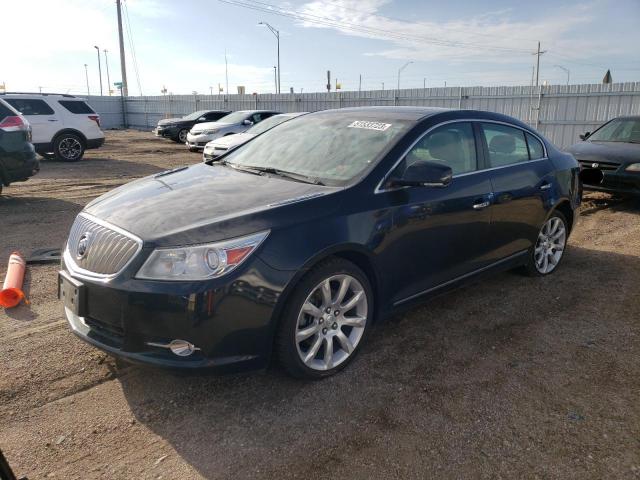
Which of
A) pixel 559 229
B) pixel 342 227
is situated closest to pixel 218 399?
pixel 342 227

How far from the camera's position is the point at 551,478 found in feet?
7.93

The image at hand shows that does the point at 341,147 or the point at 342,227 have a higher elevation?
the point at 341,147

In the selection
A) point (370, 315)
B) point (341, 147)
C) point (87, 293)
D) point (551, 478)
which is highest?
point (341, 147)

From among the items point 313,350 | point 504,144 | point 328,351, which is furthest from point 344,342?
point 504,144

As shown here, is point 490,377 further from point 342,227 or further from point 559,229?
point 559,229

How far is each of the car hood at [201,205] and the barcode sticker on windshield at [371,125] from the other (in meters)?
0.85

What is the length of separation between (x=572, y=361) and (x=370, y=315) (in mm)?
1479

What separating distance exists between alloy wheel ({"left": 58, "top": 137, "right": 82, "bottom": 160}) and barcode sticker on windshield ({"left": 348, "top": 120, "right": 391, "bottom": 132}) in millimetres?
13243

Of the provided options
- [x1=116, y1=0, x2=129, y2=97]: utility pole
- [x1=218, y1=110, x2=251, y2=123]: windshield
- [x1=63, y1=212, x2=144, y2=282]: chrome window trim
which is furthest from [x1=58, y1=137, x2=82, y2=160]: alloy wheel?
[x1=116, y1=0, x2=129, y2=97]: utility pole

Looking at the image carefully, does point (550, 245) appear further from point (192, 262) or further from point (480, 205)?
point (192, 262)

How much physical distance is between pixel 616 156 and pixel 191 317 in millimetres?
8124

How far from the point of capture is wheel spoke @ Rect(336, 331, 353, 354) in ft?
10.6

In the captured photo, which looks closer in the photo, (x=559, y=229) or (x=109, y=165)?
(x=559, y=229)

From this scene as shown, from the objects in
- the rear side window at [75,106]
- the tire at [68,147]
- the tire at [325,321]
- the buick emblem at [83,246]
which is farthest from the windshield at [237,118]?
the tire at [325,321]
